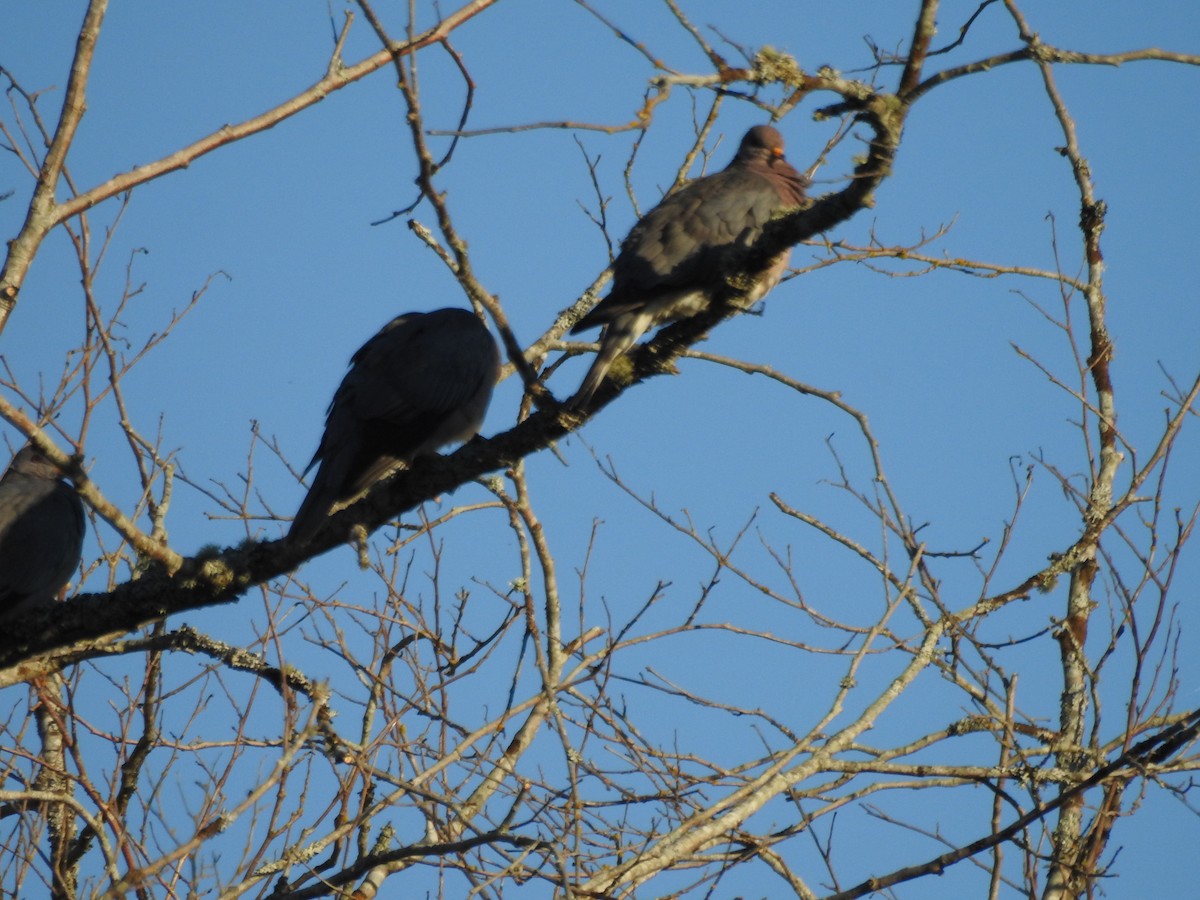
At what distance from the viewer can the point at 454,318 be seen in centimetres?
575

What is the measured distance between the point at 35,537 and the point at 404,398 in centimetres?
191

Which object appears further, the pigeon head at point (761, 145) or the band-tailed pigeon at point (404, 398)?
the pigeon head at point (761, 145)

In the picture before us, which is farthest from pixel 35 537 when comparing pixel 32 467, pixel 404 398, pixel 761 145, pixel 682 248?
pixel 761 145

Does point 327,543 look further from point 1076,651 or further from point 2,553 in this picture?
point 1076,651

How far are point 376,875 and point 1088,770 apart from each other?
2730mm

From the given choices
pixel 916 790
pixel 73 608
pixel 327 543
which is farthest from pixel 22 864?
pixel 916 790

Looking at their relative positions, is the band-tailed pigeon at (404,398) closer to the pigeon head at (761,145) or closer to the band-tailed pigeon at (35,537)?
the band-tailed pigeon at (35,537)

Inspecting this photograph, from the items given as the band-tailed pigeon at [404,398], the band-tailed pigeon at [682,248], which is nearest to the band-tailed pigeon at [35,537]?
the band-tailed pigeon at [404,398]

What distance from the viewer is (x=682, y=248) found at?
17.4ft

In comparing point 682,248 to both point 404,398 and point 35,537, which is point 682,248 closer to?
point 404,398

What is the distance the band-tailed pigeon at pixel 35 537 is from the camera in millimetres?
5285

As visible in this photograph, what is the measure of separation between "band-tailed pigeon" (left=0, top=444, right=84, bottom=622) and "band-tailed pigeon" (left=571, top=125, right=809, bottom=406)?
2.58 m

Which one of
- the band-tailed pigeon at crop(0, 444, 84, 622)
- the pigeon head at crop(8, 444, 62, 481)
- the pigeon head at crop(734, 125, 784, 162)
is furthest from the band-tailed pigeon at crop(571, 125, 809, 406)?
the pigeon head at crop(8, 444, 62, 481)

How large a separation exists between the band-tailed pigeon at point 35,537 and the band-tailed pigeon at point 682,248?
2580mm
